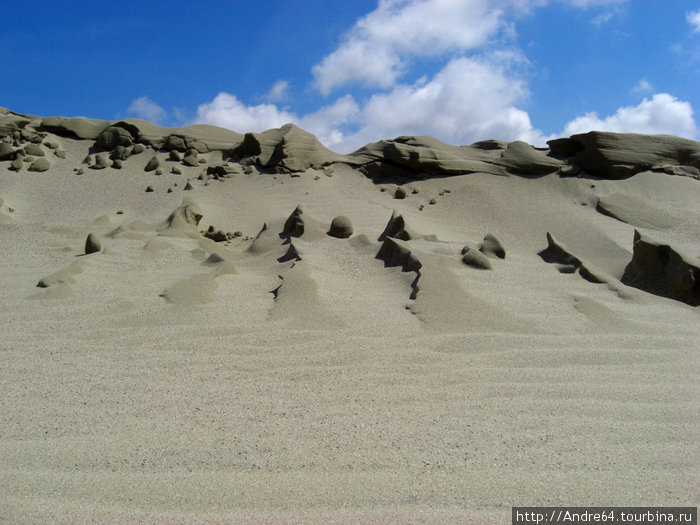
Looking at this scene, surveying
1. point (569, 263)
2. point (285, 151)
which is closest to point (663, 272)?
point (569, 263)

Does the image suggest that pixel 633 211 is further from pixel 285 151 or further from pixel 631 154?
pixel 285 151

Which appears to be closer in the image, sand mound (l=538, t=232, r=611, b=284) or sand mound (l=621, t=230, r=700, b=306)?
sand mound (l=621, t=230, r=700, b=306)

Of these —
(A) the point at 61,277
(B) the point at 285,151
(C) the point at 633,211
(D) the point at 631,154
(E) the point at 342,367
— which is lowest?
(E) the point at 342,367

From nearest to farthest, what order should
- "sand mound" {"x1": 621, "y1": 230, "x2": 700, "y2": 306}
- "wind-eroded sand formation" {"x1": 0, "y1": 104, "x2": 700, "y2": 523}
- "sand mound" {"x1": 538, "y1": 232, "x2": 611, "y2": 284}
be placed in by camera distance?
"wind-eroded sand formation" {"x1": 0, "y1": 104, "x2": 700, "y2": 523} → "sand mound" {"x1": 621, "y1": 230, "x2": 700, "y2": 306} → "sand mound" {"x1": 538, "y1": 232, "x2": 611, "y2": 284}

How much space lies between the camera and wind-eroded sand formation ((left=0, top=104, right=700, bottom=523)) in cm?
176

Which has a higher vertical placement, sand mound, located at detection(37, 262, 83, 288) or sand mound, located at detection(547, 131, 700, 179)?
sand mound, located at detection(547, 131, 700, 179)

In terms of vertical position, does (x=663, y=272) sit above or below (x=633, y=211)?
below

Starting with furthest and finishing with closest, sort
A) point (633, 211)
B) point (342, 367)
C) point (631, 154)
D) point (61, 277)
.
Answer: point (631, 154) < point (633, 211) < point (61, 277) < point (342, 367)

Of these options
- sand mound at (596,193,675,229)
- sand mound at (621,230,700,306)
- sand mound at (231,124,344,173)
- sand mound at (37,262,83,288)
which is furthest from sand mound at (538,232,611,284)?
sand mound at (231,124,344,173)

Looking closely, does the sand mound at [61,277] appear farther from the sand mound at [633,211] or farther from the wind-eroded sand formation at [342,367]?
the sand mound at [633,211]

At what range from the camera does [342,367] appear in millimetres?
2664

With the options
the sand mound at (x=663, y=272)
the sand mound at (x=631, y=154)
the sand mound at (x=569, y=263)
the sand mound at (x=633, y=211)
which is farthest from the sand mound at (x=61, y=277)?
Result: the sand mound at (x=631, y=154)

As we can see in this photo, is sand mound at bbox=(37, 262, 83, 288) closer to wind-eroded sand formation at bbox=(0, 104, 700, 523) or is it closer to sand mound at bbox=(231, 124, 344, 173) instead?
wind-eroded sand formation at bbox=(0, 104, 700, 523)

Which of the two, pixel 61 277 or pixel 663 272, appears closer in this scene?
pixel 61 277
